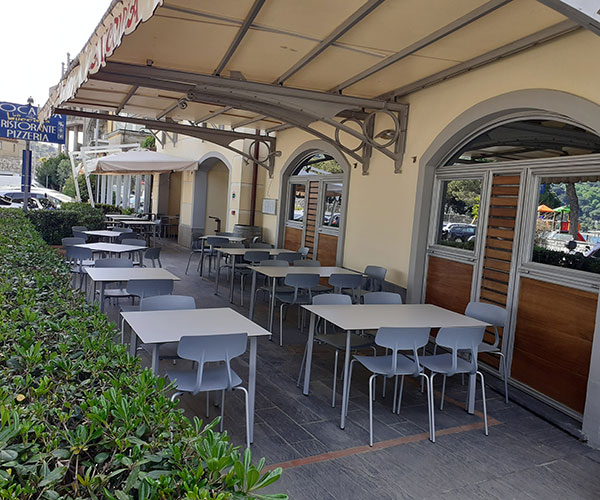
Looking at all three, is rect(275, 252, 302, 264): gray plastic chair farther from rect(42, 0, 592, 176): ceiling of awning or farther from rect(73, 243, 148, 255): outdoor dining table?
rect(42, 0, 592, 176): ceiling of awning

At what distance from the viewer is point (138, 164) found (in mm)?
12117

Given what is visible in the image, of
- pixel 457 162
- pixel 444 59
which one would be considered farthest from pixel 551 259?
pixel 444 59

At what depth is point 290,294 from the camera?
6.59m

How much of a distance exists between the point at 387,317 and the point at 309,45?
2.81 m

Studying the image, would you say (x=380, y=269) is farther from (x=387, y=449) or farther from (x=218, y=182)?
(x=218, y=182)

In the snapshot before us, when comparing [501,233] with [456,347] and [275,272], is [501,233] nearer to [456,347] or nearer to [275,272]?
[456,347]

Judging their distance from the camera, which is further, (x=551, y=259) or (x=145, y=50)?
(x=145, y=50)

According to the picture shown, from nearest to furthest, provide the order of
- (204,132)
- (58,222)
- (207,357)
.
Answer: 1. (207,357)
2. (204,132)
3. (58,222)

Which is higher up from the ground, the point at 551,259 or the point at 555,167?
the point at 555,167


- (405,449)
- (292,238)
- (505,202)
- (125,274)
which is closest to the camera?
(405,449)

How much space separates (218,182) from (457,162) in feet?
33.1

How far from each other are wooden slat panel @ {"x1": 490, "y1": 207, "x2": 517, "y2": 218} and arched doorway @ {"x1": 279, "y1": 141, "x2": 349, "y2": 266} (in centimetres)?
308

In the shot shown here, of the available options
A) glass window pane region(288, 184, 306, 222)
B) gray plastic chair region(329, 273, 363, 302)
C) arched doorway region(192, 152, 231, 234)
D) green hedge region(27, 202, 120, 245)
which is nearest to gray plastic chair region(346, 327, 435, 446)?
gray plastic chair region(329, 273, 363, 302)

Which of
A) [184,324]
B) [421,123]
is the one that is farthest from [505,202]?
[184,324]
